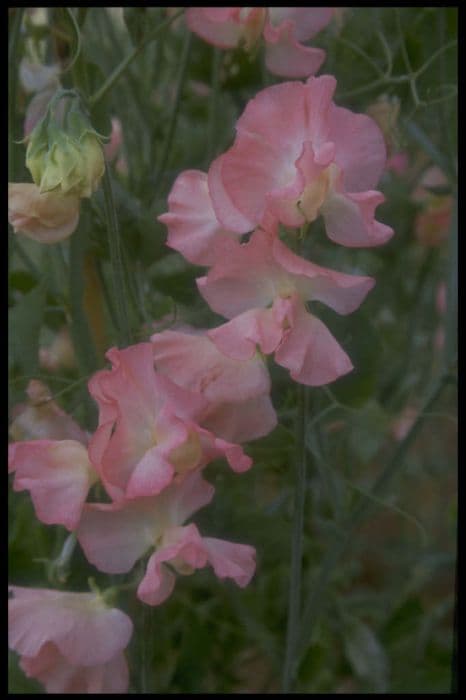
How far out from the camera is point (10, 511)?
0.79 m

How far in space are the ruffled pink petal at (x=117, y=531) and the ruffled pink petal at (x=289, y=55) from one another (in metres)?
0.31

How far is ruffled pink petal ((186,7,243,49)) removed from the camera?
0.64 m

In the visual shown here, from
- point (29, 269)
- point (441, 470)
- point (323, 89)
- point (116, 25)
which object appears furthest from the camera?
point (441, 470)

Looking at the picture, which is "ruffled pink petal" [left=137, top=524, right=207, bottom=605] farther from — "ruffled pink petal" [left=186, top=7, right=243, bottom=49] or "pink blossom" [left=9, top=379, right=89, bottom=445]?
"ruffled pink petal" [left=186, top=7, right=243, bottom=49]

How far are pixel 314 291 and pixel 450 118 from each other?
32 cm

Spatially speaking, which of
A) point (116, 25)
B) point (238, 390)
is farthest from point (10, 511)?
A: point (116, 25)

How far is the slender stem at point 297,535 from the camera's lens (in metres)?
0.61

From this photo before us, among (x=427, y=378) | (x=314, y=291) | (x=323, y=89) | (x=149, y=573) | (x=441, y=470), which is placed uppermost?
(x=323, y=89)

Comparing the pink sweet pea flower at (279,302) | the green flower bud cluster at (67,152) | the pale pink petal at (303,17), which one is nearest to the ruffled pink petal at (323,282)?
the pink sweet pea flower at (279,302)

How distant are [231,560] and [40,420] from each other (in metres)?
0.20

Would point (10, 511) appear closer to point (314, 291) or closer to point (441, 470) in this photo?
point (314, 291)

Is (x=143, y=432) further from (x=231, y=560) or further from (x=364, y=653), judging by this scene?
(x=364, y=653)

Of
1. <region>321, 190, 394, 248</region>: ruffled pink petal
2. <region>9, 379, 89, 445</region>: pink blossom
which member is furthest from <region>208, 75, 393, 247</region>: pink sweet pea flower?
<region>9, 379, 89, 445</region>: pink blossom

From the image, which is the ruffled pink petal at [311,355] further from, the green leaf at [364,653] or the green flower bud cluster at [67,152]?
the green leaf at [364,653]
